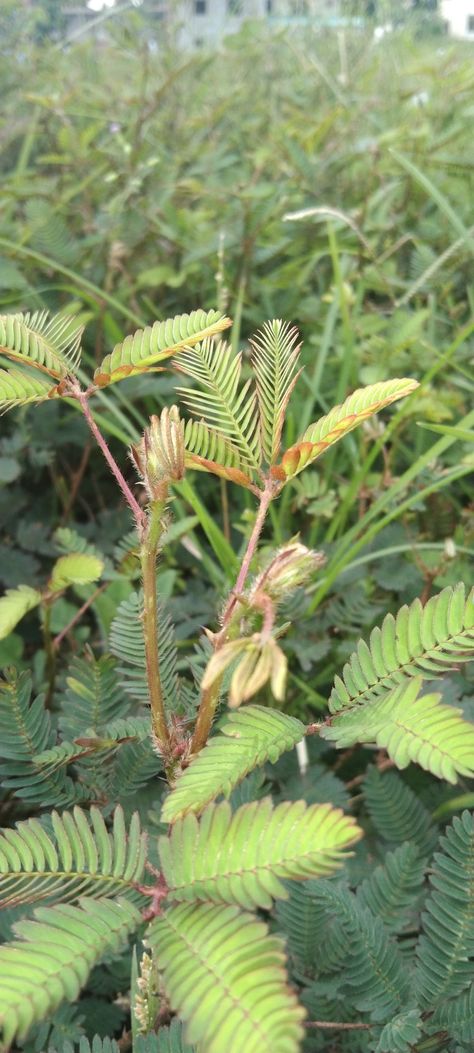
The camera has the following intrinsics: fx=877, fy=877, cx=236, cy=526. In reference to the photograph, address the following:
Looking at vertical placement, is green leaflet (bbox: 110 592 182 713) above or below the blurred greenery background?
below

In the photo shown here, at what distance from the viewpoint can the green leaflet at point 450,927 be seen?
74 cm

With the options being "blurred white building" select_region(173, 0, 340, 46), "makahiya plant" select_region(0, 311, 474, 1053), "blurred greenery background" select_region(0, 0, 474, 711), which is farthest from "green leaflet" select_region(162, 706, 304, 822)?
"blurred white building" select_region(173, 0, 340, 46)

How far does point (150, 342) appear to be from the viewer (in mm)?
697

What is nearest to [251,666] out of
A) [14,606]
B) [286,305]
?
[14,606]

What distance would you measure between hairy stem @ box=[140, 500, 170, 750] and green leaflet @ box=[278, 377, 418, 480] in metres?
0.10

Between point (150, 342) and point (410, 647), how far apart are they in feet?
1.02

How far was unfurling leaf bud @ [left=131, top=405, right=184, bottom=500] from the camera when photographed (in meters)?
0.57

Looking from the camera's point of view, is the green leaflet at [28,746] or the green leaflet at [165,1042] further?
the green leaflet at [28,746]

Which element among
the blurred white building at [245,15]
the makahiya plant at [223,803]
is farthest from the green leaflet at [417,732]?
the blurred white building at [245,15]

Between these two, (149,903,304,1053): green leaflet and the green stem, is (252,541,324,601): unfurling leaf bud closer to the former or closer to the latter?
(149,903,304,1053): green leaflet

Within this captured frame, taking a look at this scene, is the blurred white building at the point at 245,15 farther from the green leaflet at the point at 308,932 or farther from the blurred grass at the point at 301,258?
the green leaflet at the point at 308,932

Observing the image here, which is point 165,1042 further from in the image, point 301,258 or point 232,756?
point 301,258

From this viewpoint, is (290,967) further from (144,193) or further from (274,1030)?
(144,193)

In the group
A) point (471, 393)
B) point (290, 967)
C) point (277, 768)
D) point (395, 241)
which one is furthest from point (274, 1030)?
point (395, 241)
